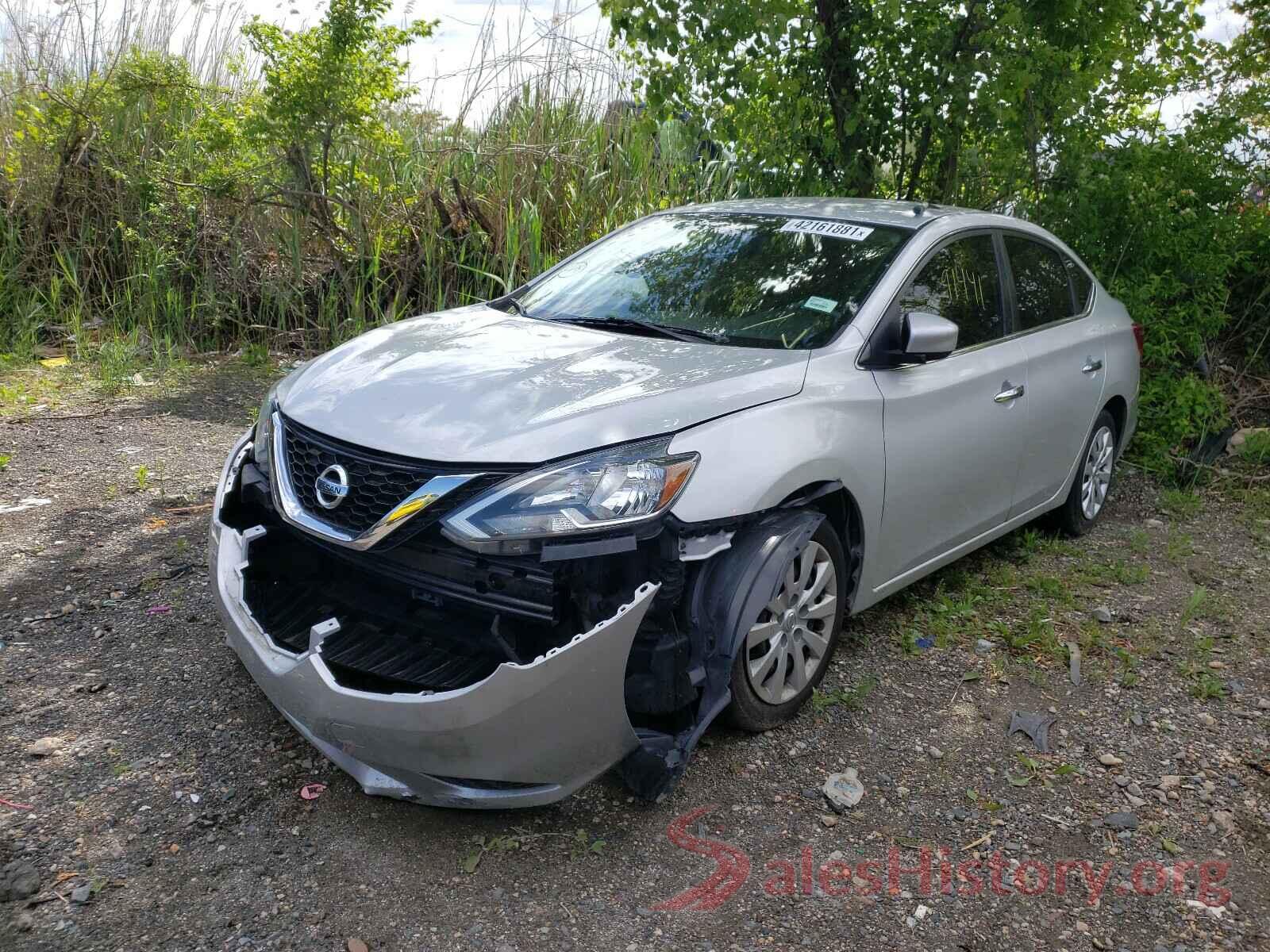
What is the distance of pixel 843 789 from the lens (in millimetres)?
3217

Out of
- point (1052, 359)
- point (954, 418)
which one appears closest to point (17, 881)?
point (954, 418)

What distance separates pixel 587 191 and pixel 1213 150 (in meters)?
4.08

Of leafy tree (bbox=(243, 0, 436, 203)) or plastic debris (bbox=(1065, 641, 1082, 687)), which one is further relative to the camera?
leafy tree (bbox=(243, 0, 436, 203))

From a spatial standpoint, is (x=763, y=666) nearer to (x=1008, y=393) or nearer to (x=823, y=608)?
(x=823, y=608)

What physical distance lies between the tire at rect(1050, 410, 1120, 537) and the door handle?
37.9 inches

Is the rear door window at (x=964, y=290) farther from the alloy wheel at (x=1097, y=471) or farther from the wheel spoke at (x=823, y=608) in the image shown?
the alloy wheel at (x=1097, y=471)

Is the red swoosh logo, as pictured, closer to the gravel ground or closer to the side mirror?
the gravel ground

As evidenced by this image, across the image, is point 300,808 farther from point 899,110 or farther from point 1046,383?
point 899,110

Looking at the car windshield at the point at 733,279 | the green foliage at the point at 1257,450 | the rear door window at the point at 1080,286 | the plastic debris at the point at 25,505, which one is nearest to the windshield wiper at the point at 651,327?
the car windshield at the point at 733,279

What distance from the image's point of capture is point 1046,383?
456 cm

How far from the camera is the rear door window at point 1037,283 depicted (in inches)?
180

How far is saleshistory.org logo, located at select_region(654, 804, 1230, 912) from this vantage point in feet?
9.13

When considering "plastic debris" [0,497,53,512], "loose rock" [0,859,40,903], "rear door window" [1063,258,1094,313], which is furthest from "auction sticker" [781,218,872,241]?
"plastic debris" [0,497,53,512]

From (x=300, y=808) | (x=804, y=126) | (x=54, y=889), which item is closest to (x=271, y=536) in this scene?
(x=300, y=808)
